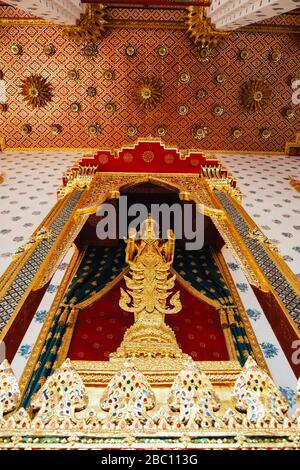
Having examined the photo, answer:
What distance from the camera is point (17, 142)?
Result: 24.4 feet

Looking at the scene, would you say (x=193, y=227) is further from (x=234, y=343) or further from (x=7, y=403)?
(x=7, y=403)

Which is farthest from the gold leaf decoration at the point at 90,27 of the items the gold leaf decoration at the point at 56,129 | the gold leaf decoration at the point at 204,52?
the gold leaf decoration at the point at 204,52

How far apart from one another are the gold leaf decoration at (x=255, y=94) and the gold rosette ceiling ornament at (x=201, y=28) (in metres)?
1.15

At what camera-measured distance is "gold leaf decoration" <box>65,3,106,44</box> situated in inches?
239

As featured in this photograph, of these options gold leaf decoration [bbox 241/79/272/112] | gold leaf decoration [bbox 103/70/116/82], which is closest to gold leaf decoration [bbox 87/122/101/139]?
gold leaf decoration [bbox 103/70/116/82]

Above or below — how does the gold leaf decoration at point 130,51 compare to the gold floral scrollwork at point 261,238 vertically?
above

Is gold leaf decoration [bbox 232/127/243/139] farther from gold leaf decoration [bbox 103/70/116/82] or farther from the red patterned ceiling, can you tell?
gold leaf decoration [bbox 103/70/116/82]

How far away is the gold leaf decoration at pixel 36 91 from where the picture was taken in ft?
22.4

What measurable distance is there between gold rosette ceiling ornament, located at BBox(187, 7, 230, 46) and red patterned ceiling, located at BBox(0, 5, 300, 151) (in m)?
0.22

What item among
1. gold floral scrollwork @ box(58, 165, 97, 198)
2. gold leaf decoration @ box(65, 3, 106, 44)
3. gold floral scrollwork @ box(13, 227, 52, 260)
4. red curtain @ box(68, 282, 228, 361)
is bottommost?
red curtain @ box(68, 282, 228, 361)

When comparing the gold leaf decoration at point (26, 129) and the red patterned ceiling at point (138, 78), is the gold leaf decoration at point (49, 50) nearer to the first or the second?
the red patterned ceiling at point (138, 78)

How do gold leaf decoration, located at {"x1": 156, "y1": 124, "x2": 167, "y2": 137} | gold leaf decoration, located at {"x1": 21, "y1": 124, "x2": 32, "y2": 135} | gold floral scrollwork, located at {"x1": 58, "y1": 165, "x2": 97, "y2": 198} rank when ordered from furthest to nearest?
gold leaf decoration, located at {"x1": 156, "y1": 124, "x2": 167, "y2": 137}, gold leaf decoration, located at {"x1": 21, "y1": 124, "x2": 32, "y2": 135}, gold floral scrollwork, located at {"x1": 58, "y1": 165, "x2": 97, "y2": 198}
